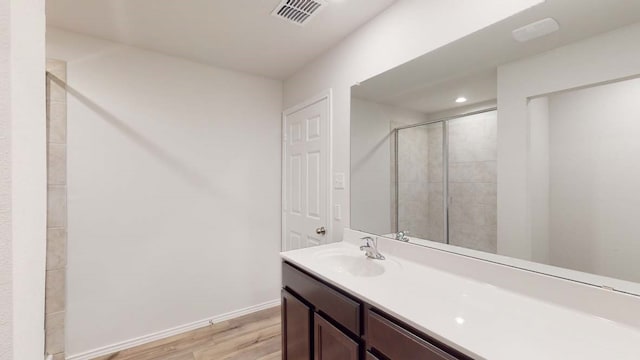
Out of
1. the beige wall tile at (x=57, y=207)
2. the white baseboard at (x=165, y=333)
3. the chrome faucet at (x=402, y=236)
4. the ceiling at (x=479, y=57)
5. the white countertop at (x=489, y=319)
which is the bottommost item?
the white baseboard at (x=165, y=333)

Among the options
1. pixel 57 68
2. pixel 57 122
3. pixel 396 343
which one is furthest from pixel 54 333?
pixel 396 343

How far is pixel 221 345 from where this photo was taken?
2180 millimetres

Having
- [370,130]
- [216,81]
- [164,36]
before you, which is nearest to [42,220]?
[370,130]

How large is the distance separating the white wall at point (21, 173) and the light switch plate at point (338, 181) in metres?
1.67

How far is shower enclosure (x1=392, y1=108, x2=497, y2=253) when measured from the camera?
1312 mm

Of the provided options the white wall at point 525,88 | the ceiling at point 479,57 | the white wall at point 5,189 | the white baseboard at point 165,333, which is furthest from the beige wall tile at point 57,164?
the white wall at point 525,88

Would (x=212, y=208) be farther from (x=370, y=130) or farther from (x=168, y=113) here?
(x=370, y=130)

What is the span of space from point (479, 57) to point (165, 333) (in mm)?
3011

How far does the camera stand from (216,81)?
8.44ft

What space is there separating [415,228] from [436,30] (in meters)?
1.12

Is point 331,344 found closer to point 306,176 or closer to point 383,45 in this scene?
point 306,176

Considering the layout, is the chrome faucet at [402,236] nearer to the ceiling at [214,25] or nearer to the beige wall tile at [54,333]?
the ceiling at [214,25]

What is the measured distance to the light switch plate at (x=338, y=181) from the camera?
6.92 ft

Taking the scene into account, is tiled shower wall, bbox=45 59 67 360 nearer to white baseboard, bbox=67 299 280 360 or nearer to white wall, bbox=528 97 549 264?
white baseboard, bbox=67 299 280 360
